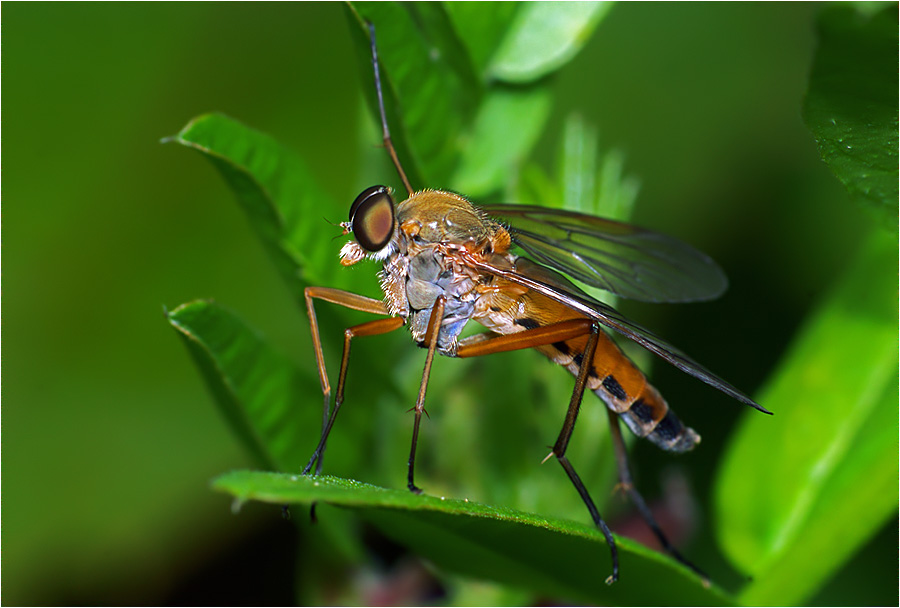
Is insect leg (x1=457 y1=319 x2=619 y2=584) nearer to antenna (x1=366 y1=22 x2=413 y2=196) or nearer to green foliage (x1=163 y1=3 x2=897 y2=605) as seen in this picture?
green foliage (x1=163 y1=3 x2=897 y2=605)

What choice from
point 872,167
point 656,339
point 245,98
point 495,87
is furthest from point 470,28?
point 245,98

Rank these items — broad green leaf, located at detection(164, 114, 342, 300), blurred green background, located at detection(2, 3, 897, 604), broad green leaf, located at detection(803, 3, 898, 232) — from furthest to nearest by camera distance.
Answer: blurred green background, located at detection(2, 3, 897, 604)
broad green leaf, located at detection(164, 114, 342, 300)
broad green leaf, located at detection(803, 3, 898, 232)

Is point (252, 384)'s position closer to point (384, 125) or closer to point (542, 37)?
point (384, 125)

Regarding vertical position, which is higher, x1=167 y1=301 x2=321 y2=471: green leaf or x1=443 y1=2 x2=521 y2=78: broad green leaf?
x1=443 y1=2 x2=521 y2=78: broad green leaf

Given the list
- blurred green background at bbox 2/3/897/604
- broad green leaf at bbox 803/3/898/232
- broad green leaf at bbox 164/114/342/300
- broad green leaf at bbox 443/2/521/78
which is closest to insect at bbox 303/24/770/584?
broad green leaf at bbox 164/114/342/300

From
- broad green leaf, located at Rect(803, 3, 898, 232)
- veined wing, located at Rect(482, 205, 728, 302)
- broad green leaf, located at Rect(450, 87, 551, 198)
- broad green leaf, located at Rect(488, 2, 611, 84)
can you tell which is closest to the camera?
broad green leaf, located at Rect(803, 3, 898, 232)

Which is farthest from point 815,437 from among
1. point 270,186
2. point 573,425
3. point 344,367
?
point 270,186
